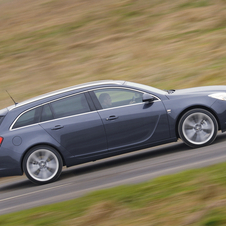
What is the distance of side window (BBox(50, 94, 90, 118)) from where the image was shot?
7.70 meters

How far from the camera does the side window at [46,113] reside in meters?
7.73

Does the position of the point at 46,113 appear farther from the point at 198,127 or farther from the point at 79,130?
the point at 198,127

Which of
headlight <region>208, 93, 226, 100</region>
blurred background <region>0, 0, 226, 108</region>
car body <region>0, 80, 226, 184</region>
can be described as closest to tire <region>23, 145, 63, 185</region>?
car body <region>0, 80, 226, 184</region>

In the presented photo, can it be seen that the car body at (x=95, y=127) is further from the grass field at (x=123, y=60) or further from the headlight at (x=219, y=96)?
the grass field at (x=123, y=60)

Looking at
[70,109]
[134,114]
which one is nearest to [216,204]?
[134,114]

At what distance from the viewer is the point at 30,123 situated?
7758mm

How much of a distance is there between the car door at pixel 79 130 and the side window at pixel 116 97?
0.28m

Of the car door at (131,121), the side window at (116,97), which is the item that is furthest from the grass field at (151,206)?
the side window at (116,97)

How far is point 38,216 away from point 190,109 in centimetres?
370

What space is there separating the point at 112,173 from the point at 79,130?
1001 mm

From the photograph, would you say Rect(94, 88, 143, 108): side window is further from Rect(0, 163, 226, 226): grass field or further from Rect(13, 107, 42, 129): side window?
Rect(0, 163, 226, 226): grass field

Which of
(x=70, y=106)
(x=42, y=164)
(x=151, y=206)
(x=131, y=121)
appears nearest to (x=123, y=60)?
(x=70, y=106)

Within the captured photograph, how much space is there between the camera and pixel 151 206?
15.4 feet

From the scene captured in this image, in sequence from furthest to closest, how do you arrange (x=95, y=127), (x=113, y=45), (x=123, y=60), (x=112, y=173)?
(x=113, y=45) → (x=123, y=60) → (x=95, y=127) → (x=112, y=173)
